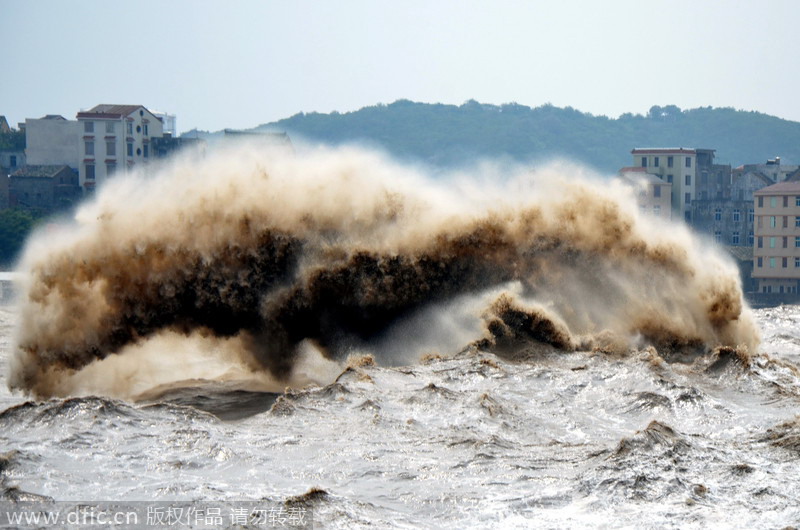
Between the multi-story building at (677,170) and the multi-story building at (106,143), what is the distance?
45.0 meters

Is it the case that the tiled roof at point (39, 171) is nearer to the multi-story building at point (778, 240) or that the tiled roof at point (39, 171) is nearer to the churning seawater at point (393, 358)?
the multi-story building at point (778, 240)

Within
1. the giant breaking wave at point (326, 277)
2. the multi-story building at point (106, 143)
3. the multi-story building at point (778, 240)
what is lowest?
the multi-story building at point (778, 240)

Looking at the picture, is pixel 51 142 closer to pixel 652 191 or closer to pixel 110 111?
pixel 110 111

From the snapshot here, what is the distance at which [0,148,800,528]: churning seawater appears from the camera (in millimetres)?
13344

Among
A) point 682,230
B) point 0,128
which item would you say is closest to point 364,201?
point 682,230

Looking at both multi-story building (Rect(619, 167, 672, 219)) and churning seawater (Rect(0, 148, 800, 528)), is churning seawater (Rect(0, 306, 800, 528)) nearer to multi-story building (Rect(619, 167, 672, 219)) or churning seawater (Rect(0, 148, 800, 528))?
churning seawater (Rect(0, 148, 800, 528))

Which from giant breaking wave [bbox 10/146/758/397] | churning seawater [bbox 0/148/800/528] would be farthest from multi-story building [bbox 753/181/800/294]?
giant breaking wave [bbox 10/146/758/397]

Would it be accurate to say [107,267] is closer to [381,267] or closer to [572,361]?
[381,267]

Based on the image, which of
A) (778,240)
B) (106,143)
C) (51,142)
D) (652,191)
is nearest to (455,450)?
(778,240)

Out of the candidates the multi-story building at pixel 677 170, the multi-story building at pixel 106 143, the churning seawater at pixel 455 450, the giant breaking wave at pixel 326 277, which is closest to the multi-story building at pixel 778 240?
the multi-story building at pixel 677 170

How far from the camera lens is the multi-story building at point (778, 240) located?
92.2 m

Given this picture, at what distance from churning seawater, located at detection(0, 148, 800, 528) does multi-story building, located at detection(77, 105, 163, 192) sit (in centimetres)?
6998

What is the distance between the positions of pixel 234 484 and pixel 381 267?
12952 millimetres

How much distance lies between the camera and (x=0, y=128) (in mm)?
120312
